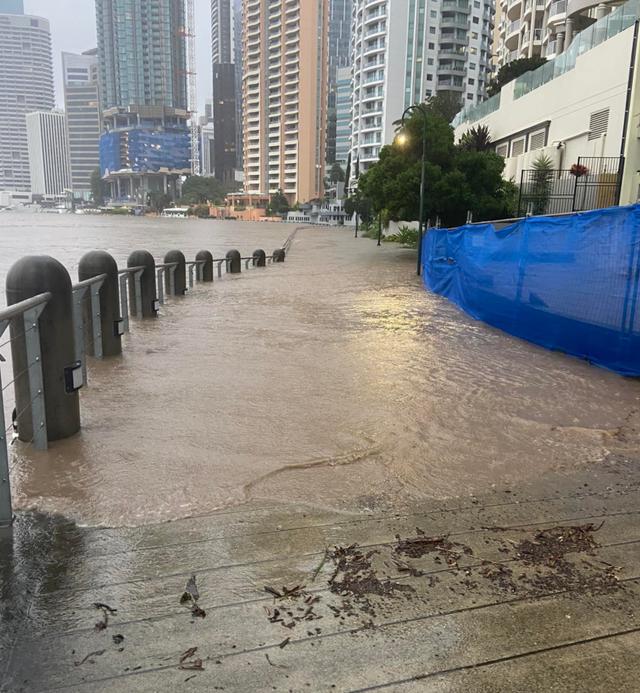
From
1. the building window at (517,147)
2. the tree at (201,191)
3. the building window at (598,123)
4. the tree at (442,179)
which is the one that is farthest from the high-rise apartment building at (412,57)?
the tree at (201,191)

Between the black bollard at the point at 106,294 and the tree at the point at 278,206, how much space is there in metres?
159

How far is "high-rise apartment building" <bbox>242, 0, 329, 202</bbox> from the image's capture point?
160 m

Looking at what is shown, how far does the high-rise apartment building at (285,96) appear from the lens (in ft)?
523

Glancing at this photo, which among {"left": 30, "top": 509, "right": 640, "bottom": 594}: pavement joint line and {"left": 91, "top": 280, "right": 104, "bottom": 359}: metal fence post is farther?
{"left": 91, "top": 280, "right": 104, "bottom": 359}: metal fence post

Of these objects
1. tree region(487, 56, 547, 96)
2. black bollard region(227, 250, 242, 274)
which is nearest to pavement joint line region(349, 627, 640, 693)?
black bollard region(227, 250, 242, 274)

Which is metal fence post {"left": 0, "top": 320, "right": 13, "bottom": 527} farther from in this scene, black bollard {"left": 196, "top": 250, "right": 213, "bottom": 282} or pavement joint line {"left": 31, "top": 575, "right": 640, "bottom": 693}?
black bollard {"left": 196, "top": 250, "right": 213, "bottom": 282}

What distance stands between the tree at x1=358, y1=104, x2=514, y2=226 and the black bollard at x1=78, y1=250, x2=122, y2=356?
2434 cm

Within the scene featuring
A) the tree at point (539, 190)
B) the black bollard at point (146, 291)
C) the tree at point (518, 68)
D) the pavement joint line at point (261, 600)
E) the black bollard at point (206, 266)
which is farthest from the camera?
the tree at point (518, 68)

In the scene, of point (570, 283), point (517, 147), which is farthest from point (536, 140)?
point (570, 283)

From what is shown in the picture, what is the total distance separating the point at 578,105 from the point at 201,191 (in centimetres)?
17130

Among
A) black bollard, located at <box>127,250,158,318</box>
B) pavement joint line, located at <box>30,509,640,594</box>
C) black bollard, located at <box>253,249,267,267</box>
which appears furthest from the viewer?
black bollard, located at <box>253,249,267,267</box>

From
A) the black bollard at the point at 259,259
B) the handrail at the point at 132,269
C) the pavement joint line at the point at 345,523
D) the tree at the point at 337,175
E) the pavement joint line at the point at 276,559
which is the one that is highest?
the tree at the point at 337,175

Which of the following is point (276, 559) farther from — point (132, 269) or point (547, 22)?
point (547, 22)

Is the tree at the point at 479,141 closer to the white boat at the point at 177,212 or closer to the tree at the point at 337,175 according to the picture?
the tree at the point at 337,175
